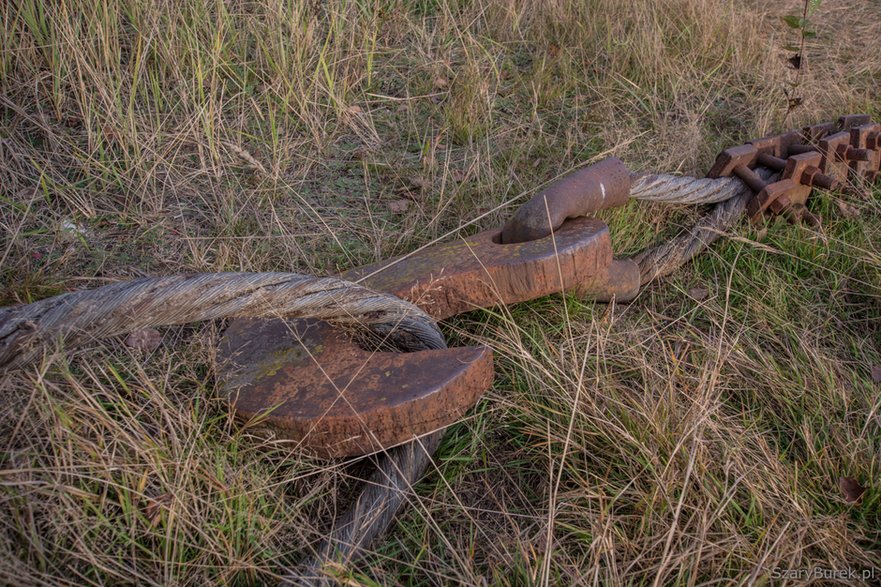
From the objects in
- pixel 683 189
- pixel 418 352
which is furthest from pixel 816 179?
pixel 418 352

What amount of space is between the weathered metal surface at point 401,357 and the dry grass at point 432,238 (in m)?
0.11

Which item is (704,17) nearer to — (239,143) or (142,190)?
(239,143)

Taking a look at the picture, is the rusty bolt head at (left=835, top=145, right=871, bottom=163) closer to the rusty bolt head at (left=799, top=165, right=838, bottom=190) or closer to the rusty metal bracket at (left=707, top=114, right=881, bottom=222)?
the rusty metal bracket at (left=707, top=114, right=881, bottom=222)

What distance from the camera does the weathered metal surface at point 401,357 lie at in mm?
1812

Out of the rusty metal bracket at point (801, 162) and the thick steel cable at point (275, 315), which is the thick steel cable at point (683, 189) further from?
the thick steel cable at point (275, 315)

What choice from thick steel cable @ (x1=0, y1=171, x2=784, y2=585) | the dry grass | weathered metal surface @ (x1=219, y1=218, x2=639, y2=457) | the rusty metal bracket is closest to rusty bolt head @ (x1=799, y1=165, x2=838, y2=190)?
the rusty metal bracket

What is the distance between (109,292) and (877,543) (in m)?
1.97

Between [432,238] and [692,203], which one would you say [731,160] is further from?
[432,238]

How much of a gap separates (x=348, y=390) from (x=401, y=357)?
19cm

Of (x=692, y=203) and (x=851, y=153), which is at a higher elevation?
(x=851, y=153)

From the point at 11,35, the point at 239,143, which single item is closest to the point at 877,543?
the point at 239,143

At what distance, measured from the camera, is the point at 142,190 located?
2.70 meters

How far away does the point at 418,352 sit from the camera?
1980 mm

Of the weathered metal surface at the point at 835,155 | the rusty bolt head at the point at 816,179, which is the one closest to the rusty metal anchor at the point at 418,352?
the rusty bolt head at the point at 816,179
